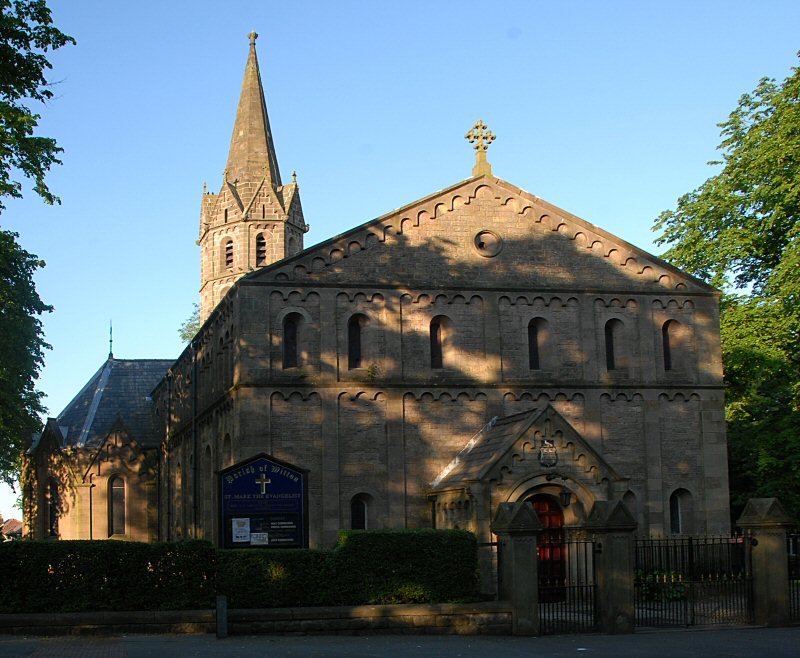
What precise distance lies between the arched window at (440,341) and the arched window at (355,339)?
2192 mm

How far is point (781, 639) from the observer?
20922 millimetres

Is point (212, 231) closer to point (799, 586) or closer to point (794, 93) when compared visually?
point (794, 93)

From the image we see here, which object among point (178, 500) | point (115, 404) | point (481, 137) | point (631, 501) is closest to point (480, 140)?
point (481, 137)

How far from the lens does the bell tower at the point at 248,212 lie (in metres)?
61.6

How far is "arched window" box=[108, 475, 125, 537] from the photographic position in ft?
165

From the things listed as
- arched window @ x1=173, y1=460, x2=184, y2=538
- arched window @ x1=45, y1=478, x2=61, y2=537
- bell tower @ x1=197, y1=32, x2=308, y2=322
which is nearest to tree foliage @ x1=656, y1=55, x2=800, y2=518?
arched window @ x1=173, y1=460, x2=184, y2=538

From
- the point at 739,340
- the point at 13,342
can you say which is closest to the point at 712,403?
the point at 739,340

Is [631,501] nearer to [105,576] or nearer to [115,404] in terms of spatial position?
[105,576]

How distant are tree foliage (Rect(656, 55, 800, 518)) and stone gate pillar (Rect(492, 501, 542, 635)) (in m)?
17.4

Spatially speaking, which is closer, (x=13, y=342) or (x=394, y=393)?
(x=394, y=393)

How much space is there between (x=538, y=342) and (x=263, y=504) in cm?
1297

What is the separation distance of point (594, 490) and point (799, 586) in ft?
18.8

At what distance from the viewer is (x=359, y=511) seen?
3105cm

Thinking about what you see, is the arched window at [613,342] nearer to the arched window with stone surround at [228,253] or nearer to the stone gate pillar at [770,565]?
the stone gate pillar at [770,565]
